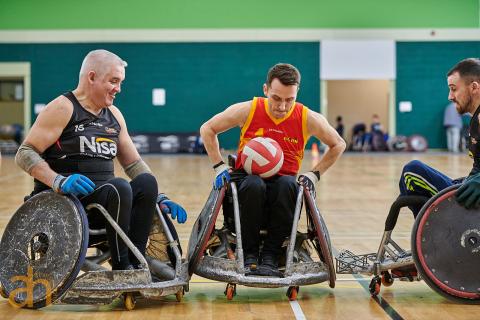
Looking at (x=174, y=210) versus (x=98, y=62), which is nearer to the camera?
(x=98, y=62)

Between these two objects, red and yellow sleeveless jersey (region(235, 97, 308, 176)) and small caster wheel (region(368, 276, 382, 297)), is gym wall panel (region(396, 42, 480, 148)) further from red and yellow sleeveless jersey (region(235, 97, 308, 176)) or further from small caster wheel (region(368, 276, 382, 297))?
small caster wheel (region(368, 276, 382, 297))

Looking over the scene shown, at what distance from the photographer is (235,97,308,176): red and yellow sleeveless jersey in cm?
452

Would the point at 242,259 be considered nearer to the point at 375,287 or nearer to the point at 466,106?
the point at 375,287

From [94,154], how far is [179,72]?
19101 mm

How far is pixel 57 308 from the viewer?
390 cm

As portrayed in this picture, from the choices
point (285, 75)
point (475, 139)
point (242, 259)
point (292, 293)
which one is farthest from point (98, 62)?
point (475, 139)

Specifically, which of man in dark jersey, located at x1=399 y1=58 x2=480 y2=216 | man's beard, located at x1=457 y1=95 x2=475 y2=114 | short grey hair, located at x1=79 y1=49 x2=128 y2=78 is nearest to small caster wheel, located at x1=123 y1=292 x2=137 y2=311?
short grey hair, located at x1=79 y1=49 x2=128 y2=78

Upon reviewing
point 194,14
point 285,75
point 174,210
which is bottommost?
point 174,210

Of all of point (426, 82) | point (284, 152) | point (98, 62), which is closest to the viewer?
point (98, 62)

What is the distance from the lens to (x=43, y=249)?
150 inches

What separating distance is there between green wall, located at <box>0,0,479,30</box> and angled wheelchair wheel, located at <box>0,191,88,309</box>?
19277 mm

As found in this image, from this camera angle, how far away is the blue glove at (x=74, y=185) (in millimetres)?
3750

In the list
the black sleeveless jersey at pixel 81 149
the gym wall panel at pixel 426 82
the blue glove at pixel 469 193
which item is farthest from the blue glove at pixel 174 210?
the gym wall panel at pixel 426 82

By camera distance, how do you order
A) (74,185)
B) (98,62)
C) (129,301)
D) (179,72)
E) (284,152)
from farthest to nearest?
(179,72), (284,152), (98,62), (129,301), (74,185)
